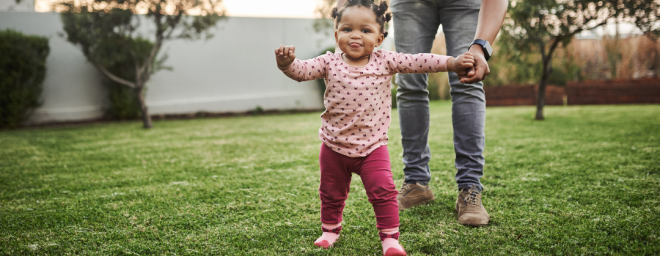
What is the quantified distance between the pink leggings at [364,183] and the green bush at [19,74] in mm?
8422

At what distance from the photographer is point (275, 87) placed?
458 inches

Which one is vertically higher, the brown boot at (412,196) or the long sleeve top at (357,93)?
the long sleeve top at (357,93)

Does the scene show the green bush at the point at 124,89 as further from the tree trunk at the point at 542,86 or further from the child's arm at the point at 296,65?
the child's arm at the point at 296,65

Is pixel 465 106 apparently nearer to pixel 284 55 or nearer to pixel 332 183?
pixel 332 183

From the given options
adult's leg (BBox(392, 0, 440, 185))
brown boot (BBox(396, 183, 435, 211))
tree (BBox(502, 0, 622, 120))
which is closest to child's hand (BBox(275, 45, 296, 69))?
adult's leg (BBox(392, 0, 440, 185))

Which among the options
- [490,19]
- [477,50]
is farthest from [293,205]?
[490,19]

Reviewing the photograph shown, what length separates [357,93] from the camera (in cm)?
141

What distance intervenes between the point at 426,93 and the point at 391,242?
0.86m

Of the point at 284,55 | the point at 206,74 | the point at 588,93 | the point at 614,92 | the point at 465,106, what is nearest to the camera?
the point at 284,55

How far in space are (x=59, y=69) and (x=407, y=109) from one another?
9.65 m

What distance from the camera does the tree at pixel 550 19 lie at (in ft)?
18.7

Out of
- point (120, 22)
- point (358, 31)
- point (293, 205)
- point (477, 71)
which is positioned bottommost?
point (293, 205)

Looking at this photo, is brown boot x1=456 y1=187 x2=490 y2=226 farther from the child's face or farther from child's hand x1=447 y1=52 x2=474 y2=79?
the child's face

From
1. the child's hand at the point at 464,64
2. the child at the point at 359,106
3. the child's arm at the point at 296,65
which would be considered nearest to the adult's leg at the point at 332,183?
the child at the point at 359,106
